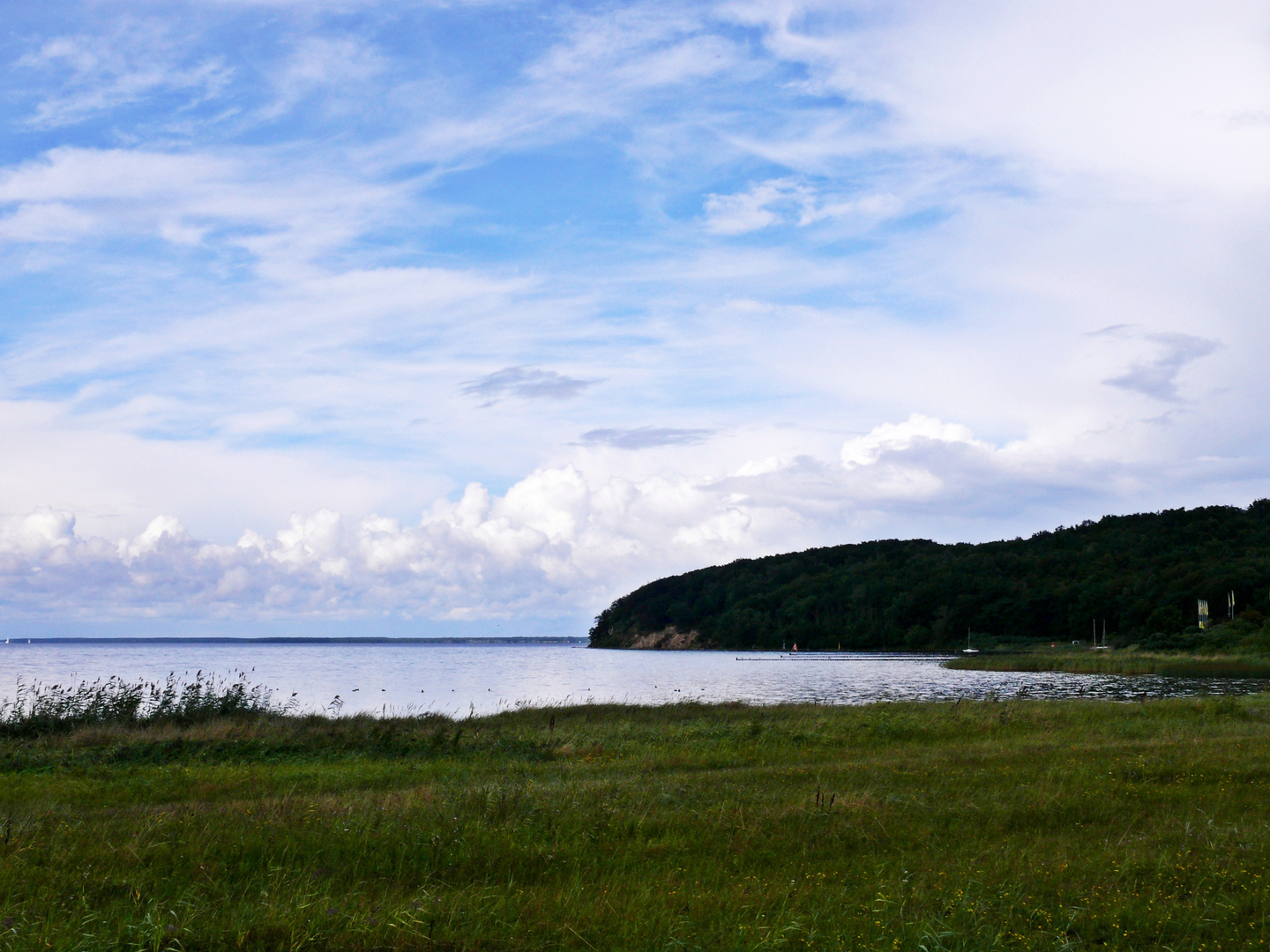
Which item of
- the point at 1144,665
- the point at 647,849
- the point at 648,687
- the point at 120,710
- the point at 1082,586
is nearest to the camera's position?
the point at 647,849

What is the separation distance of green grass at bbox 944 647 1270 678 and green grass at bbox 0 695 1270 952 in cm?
6000

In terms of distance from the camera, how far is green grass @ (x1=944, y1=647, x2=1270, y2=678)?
70.3 m

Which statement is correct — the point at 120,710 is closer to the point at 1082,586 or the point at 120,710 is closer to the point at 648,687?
the point at 648,687

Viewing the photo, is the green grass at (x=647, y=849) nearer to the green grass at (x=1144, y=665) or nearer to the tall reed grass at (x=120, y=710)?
the tall reed grass at (x=120, y=710)

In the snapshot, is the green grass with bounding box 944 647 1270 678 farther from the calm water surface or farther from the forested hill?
the forested hill

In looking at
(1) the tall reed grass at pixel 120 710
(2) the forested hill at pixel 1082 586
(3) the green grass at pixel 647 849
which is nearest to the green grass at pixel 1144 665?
(2) the forested hill at pixel 1082 586

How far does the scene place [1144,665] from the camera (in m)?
78.2

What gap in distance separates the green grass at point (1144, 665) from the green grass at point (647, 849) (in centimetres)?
6000

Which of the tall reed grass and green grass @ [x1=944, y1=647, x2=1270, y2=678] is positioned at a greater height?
the tall reed grass

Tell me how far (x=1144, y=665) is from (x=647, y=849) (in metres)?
81.9

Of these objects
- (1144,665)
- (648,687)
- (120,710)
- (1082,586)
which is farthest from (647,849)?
(1082,586)

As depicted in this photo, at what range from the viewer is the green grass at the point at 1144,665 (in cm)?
7031

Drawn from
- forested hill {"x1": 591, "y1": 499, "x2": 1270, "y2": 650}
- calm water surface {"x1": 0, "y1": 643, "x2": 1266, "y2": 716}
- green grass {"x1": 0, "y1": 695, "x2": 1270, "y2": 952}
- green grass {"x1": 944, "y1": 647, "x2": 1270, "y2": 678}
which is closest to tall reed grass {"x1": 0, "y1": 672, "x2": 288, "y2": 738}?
green grass {"x1": 0, "y1": 695, "x2": 1270, "y2": 952}

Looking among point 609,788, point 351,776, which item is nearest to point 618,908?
point 609,788
